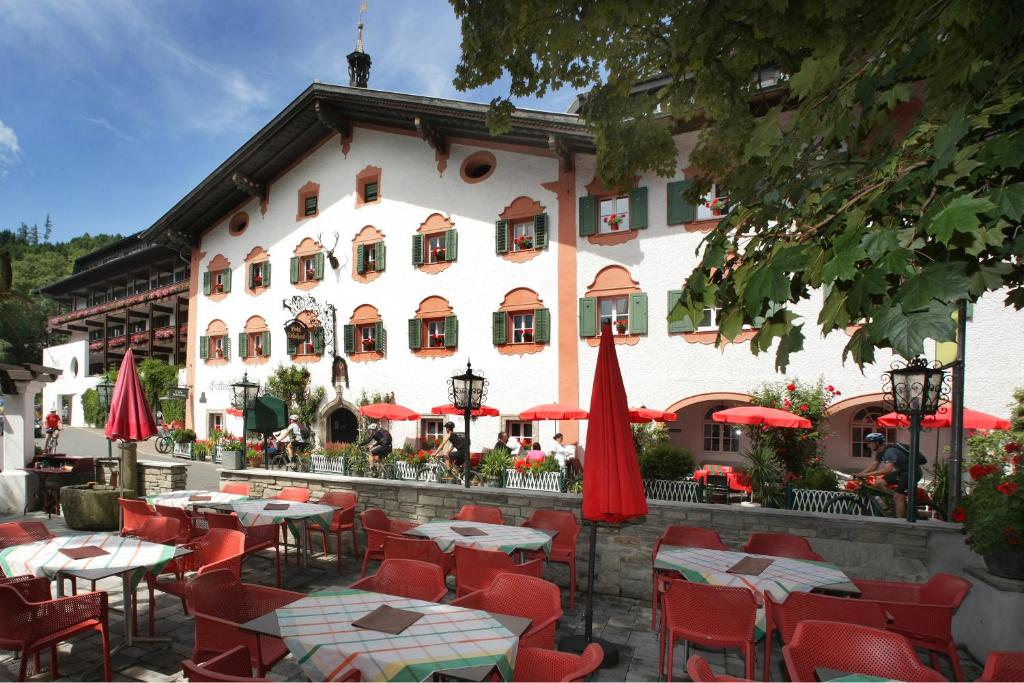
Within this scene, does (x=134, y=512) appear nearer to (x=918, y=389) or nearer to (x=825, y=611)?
(x=825, y=611)

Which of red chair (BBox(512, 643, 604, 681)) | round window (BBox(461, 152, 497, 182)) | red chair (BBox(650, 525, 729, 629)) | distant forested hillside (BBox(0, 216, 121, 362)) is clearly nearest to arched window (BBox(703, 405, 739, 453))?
round window (BBox(461, 152, 497, 182))

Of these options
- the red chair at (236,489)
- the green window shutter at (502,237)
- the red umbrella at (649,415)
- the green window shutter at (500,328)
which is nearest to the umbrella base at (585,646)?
the red chair at (236,489)

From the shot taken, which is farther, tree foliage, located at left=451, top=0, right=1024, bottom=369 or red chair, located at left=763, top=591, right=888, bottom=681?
red chair, located at left=763, top=591, right=888, bottom=681

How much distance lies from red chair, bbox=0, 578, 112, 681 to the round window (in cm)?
1368

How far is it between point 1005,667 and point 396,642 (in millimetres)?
3222

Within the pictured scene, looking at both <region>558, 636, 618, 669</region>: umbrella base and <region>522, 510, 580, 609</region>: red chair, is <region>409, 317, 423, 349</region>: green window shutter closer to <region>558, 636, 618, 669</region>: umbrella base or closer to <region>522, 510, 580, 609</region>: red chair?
<region>522, 510, 580, 609</region>: red chair

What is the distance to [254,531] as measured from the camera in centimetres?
713

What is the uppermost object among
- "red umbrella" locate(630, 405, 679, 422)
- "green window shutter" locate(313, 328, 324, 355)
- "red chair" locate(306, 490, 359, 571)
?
"green window shutter" locate(313, 328, 324, 355)

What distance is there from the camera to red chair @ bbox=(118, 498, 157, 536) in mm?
7473

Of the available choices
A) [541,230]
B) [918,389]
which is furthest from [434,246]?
[918,389]

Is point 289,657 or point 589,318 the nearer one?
point 289,657

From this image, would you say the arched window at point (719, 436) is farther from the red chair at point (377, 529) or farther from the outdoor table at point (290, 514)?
the outdoor table at point (290, 514)

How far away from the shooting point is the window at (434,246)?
16.9m

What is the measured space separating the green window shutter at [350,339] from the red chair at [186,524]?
35.0ft
